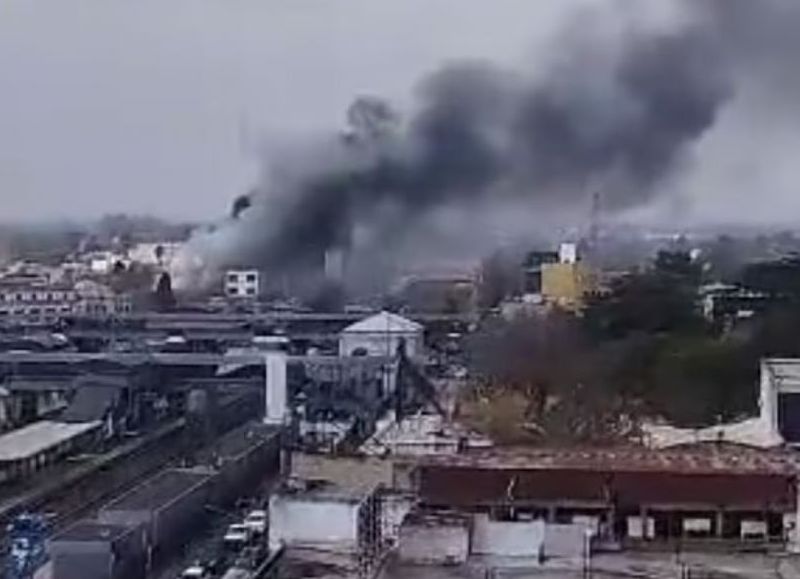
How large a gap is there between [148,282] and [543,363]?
6.00m

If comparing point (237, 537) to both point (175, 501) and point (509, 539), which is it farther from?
point (509, 539)

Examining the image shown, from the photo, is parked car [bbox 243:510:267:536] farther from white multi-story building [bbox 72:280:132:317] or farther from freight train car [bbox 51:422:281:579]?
white multi-story building [bbox 72:280:132:317]

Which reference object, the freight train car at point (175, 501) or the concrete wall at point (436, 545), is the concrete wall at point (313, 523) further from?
the concrete wall at point (436, 545)

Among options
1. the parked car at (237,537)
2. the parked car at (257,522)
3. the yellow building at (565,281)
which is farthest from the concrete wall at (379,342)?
the parked car at (237,537)

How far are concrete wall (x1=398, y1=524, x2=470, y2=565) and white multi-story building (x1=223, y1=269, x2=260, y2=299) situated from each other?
7.39 m

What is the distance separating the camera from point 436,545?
3441 millimetres

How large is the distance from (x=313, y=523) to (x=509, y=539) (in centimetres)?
73

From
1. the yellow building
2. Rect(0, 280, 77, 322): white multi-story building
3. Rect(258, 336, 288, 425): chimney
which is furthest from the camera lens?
Rect(0, 280, 77, 322): white multi-story building

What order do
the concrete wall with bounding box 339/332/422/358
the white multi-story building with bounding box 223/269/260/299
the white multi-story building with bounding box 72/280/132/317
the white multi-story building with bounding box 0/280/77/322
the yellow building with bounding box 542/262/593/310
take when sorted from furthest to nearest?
the white multi-story building with bounding box 72/280/132/317, the white multi-story building with bounding box 0/280/77/322, the white multi-story building with bounding box 223/269/260/299, the yellow building with bounding box 542/262/593/310, the concrete wall with bounding box 339/332/422/358

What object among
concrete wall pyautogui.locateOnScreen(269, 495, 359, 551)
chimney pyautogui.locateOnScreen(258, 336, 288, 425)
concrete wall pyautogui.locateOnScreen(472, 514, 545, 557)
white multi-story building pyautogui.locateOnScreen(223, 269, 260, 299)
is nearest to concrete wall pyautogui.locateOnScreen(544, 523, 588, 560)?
concrete wall pyautogui.locateOnScreen(472, 514, 545, 557)

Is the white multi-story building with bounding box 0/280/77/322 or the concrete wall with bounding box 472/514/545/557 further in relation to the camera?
the white multi-story building with bounding box 0/280/77/322

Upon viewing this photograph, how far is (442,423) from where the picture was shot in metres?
6.30

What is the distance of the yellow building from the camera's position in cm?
1039

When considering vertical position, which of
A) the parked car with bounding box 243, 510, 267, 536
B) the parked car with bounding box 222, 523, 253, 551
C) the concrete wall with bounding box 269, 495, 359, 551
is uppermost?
the concrete wall with bounding box 269, 495, 359, 551
